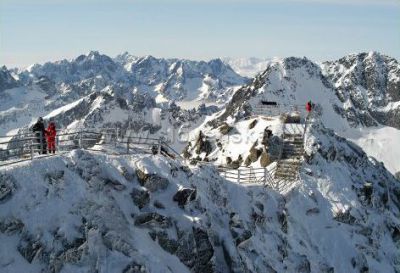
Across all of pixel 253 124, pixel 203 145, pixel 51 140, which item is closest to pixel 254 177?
pixel 253 124

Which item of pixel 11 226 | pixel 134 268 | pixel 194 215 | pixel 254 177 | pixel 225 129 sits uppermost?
pixel 11 226

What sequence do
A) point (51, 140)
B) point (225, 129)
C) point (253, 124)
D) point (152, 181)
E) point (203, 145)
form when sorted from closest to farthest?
point (152, 181)
point (51, 140)
point (253, 124)
point (203, 145)
point (225, 129)

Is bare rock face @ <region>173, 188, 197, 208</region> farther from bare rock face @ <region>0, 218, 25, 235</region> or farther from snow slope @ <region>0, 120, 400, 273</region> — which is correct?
bare rock face @ <region>0, 218, 25, 235</region>

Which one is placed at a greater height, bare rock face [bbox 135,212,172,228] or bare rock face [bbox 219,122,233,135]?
bare rock face [bbox 135,212,172,228]

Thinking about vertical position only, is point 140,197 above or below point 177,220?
above

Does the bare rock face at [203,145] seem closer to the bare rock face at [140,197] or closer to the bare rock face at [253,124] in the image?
the bare rock face at [253,124]

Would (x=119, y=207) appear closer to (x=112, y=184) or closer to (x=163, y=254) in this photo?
(x=112, y=184)

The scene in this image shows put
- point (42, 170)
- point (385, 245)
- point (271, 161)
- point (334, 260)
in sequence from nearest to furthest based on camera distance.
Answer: point (42, 170) → point (334, 260) → point (385, 245) → point (271, 161)

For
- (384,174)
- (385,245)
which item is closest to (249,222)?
(385,245)

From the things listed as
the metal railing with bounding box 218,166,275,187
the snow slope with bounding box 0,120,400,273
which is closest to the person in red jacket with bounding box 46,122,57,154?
the snow slope with bounding box 0,120,400,273

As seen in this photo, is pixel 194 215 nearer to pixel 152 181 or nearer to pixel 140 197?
pixel 152 181

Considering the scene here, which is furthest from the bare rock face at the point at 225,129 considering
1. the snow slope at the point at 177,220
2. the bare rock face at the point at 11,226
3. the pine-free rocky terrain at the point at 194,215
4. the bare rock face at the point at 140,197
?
the bare rock face at the point at 11,226
